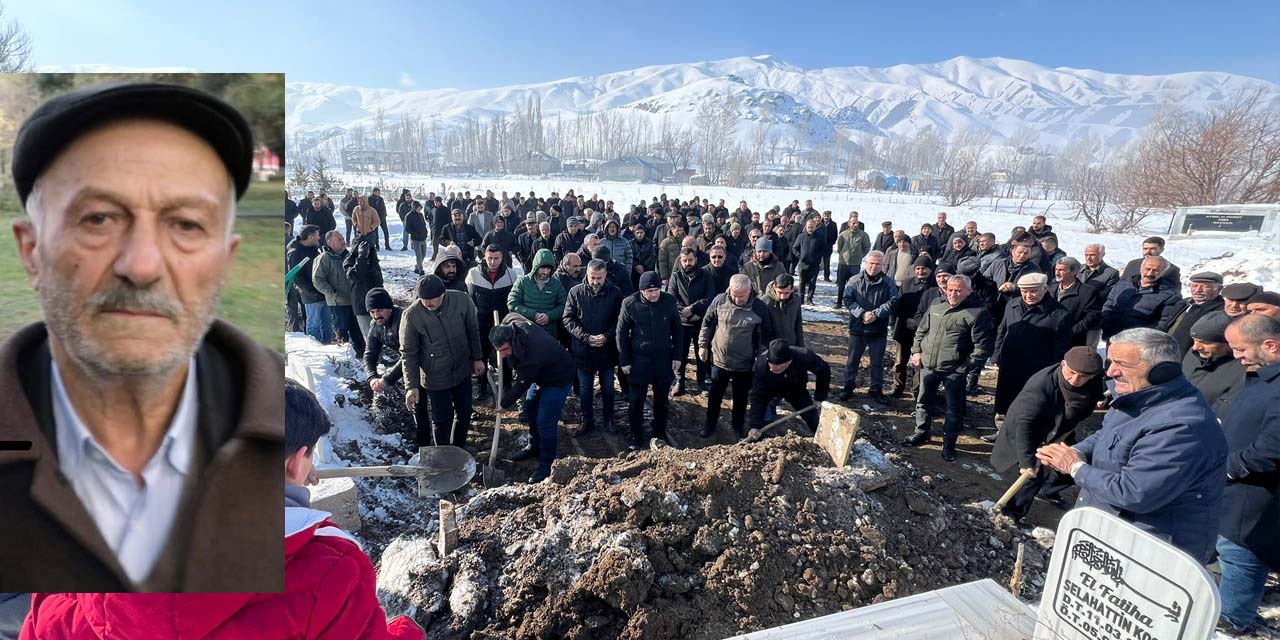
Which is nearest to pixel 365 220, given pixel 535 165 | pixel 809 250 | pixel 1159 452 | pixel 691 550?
pixel 809 250

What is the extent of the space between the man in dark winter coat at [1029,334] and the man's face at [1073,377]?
1478 millimetres

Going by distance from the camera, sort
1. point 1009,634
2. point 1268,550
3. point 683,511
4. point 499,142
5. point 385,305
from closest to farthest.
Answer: point 1009,634 < point 1268,550 < point 683,511 < point 385,305 < point 499,142

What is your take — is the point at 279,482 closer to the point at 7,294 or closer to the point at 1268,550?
the point at 7,294

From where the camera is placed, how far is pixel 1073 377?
4.06 meters

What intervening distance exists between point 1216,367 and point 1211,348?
0.54ft

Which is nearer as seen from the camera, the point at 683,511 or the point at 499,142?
the point at 683,511

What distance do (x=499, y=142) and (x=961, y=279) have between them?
294ft

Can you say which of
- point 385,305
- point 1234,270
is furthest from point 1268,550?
point 1234,270

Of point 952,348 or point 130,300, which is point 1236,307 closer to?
point 952,348

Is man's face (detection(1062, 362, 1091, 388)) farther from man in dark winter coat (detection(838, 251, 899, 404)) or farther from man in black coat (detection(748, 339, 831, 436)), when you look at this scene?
man in dark winter coat (detection(838, 251, 899, 404))

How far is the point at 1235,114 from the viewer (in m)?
21.6

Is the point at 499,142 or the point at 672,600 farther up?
the point at 499,142

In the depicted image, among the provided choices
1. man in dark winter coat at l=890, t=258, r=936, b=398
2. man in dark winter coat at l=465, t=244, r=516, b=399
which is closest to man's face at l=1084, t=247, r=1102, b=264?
man in dark winter coat at l=890, t=258, r=936, b=398

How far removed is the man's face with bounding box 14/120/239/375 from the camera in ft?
3.33
